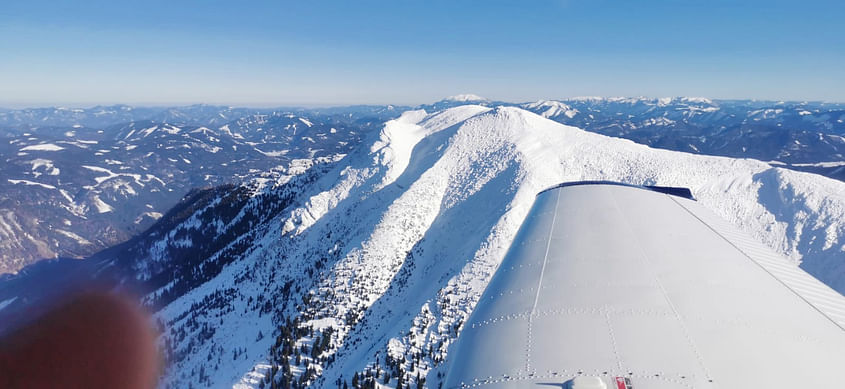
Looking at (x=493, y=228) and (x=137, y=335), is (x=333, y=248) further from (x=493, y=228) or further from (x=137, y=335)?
(x=137, y=335)

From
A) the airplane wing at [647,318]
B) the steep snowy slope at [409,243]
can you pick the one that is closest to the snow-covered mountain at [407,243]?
the steep snowy slope at [409,243]

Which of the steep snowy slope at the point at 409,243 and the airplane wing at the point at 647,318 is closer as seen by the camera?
the airplane wing at the point at 647,318

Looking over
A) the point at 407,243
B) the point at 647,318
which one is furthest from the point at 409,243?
the point at 647,318

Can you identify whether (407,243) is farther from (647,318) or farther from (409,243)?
(647,318)

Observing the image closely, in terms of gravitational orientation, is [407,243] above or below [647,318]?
below

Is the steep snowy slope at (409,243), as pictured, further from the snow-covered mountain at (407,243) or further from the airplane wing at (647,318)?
the airplane wing at (647,318)
